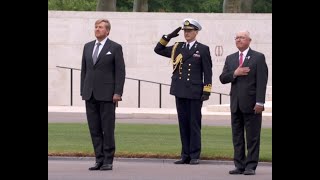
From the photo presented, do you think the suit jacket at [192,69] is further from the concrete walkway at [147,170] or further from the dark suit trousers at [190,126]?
the concrete walkway at [147,170]

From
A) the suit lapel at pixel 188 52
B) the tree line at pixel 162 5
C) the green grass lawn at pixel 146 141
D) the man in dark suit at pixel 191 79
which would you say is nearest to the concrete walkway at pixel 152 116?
the green grass lawn at pixel 146 141

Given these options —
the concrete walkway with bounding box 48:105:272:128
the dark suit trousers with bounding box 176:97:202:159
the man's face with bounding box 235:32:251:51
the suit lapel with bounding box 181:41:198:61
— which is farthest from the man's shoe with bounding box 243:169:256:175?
the concrete walkway with bounding box 48:105:272:128

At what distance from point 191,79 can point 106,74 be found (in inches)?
65.1

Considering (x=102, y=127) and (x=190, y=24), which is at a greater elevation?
(x=190, y=24)

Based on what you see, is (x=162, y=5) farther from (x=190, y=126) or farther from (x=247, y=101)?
(x=247, y=101)

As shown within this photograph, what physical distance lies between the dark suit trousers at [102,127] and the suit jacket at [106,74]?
12 cm

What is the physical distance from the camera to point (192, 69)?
53.6ft

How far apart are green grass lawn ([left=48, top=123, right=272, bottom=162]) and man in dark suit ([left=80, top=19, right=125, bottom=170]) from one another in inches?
77.0

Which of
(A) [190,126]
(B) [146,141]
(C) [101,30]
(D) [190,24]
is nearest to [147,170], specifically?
(A) [190,126]

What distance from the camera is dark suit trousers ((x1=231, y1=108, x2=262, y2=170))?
14.8m

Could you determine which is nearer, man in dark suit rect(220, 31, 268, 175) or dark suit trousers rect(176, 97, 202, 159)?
man in dark suit rect(220, 31, 268, 175)

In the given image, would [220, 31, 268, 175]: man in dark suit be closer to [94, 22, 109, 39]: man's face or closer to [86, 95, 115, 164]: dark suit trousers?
[86, 95, 115, 164]: dark suit trousers

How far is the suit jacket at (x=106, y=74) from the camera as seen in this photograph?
1509 centimetres

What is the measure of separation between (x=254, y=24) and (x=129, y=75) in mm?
4369
